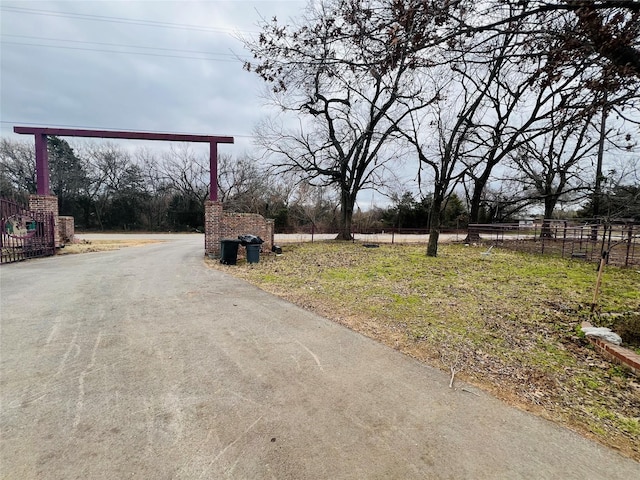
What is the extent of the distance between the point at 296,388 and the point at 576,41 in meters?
4.67

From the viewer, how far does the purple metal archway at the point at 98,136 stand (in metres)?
11.8

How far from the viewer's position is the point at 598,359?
351cm

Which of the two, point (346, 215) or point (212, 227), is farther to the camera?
point (346, 215)

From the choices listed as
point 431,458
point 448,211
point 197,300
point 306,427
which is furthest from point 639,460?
point 448,211

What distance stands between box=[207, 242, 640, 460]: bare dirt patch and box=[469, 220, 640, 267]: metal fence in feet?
4.35

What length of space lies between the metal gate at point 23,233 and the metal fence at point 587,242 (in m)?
16.9

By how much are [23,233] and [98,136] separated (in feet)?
15.0

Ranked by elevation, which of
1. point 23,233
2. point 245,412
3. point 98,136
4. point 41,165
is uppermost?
point 98,136

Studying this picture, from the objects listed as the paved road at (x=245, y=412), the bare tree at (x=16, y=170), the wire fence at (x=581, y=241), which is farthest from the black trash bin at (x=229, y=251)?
the bare tree at (x=16, y=170)

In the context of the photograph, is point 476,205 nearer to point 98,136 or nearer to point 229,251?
point 229,251

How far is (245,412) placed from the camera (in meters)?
2.46

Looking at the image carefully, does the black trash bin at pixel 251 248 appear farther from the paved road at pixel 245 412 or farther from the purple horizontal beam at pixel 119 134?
the paved road at pixel 245 412

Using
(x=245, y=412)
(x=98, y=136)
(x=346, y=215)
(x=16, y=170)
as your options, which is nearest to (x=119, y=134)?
(x=98, y=136)

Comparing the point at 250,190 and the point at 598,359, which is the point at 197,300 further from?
the point at 250,190
